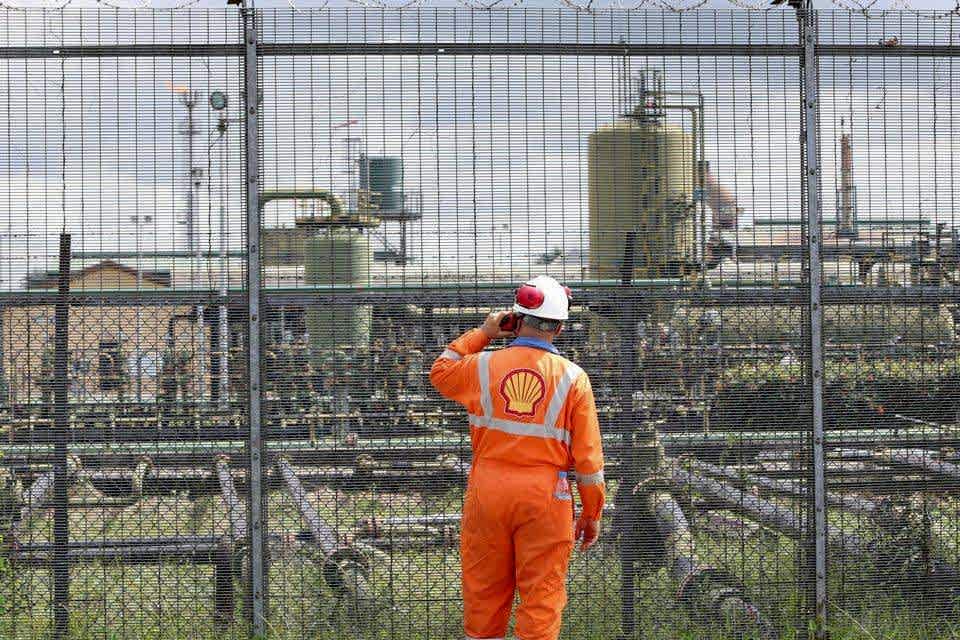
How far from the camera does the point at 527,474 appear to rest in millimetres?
5172

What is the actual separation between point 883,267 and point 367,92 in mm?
3278

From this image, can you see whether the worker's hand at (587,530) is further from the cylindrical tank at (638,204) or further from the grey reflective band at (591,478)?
the cylindrical tank at (638,204)

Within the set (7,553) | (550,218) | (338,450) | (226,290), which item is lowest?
(7,553)

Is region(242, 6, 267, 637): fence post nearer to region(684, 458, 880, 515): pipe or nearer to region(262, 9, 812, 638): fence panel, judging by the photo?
region(262, 9, 812, 638): fence panel

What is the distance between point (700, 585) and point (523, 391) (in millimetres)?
2118

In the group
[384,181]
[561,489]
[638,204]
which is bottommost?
[561,489]

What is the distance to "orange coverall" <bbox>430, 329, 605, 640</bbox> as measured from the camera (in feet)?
16.8

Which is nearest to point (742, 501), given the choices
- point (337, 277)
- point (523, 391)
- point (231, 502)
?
point (523, 391)

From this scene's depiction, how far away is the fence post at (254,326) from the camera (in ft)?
20.7

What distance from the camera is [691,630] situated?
261 inches

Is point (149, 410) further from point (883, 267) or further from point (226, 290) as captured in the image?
point (883, 267)

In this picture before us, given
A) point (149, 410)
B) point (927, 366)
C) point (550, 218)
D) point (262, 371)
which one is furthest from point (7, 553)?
point (927, 366)

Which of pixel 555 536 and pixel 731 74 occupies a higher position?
pixel 731 74

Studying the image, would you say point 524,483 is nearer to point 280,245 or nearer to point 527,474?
point 527,474
